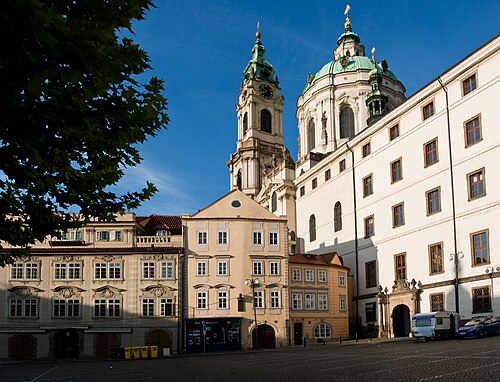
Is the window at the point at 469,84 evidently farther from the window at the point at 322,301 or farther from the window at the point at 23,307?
the window at the point at 23,307

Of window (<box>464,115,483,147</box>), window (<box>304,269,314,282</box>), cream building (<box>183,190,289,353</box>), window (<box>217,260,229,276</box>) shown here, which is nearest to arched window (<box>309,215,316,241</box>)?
window (<box>304,269,314,282</box>)

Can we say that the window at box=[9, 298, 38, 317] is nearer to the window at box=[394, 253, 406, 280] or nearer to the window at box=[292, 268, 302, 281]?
the window at box=[292, 268, 302, 281]

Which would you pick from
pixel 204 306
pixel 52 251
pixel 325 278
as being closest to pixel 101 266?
pixel 52 251

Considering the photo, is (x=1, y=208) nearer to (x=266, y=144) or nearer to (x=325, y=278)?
(x=325, y=278)

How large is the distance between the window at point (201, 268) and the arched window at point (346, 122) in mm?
37136

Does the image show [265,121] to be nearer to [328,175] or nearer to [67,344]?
[328,175]

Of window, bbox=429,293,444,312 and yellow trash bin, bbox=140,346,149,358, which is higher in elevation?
window, bbox=429,293,444,312

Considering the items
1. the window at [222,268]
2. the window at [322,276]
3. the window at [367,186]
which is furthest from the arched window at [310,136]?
the window at [222,268]

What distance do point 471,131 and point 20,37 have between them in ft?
143

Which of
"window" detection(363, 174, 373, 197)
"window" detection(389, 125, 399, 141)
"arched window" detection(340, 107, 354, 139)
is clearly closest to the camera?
"window" detection(389, 125, 399, 141)

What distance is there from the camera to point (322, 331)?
55.0 metres

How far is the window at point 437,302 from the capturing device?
4832 centimetres

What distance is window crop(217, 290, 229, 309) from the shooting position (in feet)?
168

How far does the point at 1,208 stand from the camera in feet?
38.6
